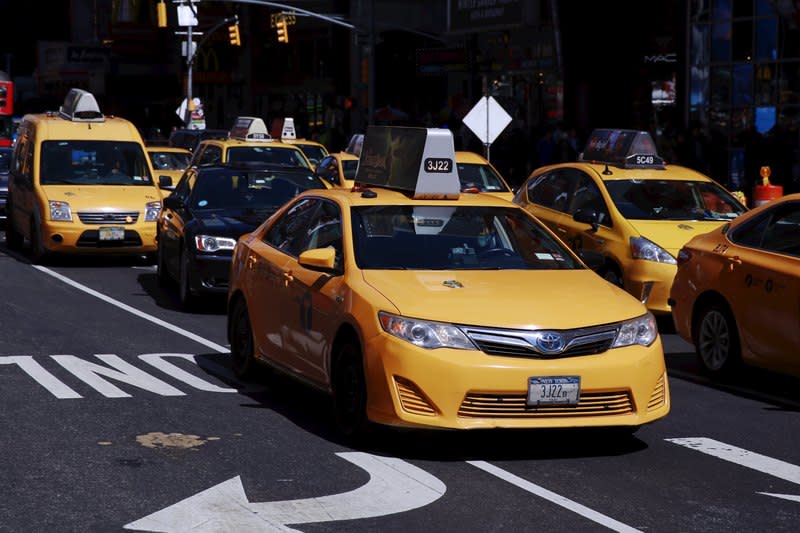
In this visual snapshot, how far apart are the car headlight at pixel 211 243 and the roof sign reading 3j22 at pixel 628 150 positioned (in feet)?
13.8

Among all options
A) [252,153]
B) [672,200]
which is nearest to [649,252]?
[672,200]

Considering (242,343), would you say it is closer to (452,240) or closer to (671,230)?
(452,240)

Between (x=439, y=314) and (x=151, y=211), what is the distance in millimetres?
13292

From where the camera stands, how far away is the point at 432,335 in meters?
8.40

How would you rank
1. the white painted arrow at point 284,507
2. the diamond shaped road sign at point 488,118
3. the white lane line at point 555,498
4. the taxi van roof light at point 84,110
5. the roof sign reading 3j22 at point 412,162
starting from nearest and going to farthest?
1. the white painted arrow at point 284,507
2. the white lane line at point 555,498
3. the roof sign reading 3j22 at point 412,162
4. the taxi van roof light at point 84,110
5. the diamond shaped road sign at point 488,118

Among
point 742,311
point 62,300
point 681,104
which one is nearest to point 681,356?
point 742,311

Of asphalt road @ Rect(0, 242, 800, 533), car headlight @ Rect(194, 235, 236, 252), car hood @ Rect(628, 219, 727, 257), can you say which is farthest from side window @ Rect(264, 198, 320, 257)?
car hood @ Rect(628, 219, 727, 257)

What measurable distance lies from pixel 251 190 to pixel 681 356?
5.75m

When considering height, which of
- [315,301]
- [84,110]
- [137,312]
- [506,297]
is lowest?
→ [137,312]

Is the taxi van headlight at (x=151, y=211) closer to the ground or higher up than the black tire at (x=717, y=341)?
higher up

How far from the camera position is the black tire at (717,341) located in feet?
37.6

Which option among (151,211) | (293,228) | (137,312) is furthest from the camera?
(151,211)

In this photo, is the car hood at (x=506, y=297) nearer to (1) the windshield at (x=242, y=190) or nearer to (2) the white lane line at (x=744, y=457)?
(2) the white lane line at (x=744, y=457)

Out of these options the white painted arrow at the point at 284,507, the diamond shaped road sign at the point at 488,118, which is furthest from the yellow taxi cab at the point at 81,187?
the white painted arrow at the point at 284,507
